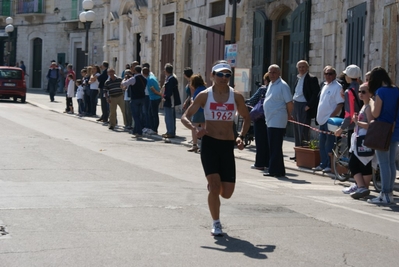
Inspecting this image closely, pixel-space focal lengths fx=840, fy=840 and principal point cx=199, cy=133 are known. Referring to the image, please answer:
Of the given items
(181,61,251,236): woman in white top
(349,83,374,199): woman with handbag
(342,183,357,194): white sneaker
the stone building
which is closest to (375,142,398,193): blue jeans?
(349,83,374,199): woman with handbag

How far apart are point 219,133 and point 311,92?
287 inches

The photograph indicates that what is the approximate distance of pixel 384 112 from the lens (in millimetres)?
10781

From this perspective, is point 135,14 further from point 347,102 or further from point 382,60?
point 347,102

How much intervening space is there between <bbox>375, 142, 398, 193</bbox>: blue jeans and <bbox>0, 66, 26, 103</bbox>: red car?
2684 centimetres

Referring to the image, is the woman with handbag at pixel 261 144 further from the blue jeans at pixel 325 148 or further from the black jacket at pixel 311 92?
the black jacket at pixel 311 92

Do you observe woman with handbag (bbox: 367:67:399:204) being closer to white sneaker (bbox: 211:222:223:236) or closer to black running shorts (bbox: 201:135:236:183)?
black running shorts (bbox: 201:135:236:183)

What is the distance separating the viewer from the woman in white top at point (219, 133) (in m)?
8.13

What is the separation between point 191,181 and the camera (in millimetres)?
11969

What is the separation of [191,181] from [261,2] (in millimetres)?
12370

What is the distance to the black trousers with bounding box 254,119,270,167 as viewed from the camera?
14.4m

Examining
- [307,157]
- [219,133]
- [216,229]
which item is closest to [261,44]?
[307,157]

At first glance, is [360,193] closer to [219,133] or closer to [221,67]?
[219,133]

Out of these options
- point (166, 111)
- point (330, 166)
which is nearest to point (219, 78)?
point (330, 166)

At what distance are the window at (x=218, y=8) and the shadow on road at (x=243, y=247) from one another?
1952 cm
